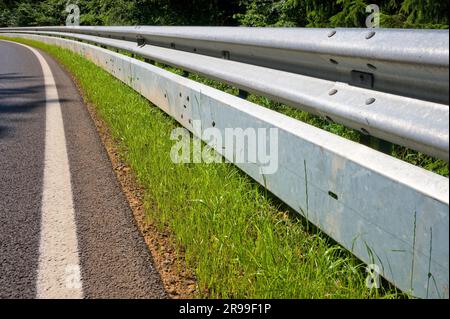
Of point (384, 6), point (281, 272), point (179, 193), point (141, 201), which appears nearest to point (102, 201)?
point (141, 201)

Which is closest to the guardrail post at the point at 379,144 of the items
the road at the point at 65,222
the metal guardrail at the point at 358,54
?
the metal guardrail at the point at 358,54

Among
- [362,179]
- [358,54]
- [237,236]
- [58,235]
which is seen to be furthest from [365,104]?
[58,235]

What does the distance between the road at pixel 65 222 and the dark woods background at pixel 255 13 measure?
278 centimetres

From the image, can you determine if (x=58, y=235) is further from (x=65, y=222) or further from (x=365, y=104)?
(x=365, y=104)

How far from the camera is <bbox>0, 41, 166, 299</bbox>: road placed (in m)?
2.21

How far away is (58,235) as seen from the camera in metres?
2.71

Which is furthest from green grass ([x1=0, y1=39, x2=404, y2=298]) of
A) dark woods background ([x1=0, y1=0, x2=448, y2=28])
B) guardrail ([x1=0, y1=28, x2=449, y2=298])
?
dark woods background ([x1=0, y1=0, x2=448, y2=28])

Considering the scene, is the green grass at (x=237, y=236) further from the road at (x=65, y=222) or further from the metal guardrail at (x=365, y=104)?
the metal guardrail at (x=365, y=104)

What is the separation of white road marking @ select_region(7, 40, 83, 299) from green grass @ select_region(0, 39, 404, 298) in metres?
0.50

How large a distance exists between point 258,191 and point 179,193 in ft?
1.61

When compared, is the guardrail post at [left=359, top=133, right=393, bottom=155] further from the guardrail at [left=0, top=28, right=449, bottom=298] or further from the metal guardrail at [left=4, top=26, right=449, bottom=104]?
the metal guardrail at [left=4, top=26, right=449, bottom=104]

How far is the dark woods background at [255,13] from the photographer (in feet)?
13.5

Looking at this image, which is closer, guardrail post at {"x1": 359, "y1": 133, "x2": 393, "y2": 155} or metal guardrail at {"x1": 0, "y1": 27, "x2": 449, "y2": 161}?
metal guardrail at {"x1": 0, "y1": 27, "x2": 449, "y2": 161}

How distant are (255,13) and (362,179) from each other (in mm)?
10754
